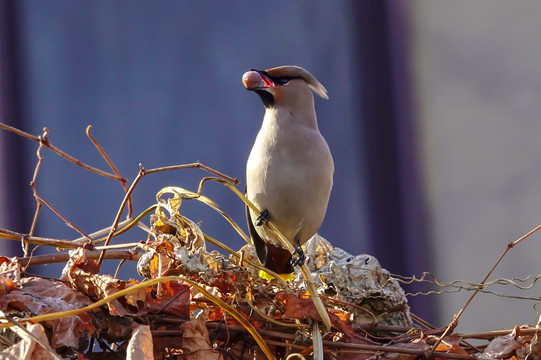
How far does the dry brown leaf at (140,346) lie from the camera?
83 cm

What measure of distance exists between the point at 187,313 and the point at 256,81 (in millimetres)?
595

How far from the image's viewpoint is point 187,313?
1030mm

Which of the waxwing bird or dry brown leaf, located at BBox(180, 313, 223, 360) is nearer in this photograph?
dry brown leaf, located at BBox(180, 313, 223, 360)

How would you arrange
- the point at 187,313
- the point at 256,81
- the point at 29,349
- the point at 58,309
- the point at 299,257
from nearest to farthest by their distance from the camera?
the point at 29,349, the point at 58,309, the point at 187,313, the point at 299,257, the point at 256,81

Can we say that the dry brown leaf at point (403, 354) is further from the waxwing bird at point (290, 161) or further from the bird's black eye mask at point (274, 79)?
the bird's black eye mask at point (274, 79)

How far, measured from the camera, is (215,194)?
2.59 meters

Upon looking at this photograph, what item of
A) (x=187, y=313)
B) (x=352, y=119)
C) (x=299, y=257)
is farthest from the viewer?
(x=352, y=119)

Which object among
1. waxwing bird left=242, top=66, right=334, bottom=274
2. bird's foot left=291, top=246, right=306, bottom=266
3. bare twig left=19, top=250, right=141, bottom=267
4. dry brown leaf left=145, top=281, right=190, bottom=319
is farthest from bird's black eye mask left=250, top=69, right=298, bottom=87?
dry brown leaf left=145, top=281, right=190, bottom=319

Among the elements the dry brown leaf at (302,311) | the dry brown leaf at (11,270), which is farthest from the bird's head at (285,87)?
the dry brown leaf at (11,270)

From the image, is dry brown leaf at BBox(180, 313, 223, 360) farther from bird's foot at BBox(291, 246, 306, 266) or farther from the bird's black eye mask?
the bird's black eye mask

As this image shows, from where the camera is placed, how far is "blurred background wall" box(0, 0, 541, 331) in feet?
8.43

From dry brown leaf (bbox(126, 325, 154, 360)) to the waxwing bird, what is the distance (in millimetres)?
656

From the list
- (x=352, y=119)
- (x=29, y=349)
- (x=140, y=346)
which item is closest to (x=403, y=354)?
(x=140, y=346)

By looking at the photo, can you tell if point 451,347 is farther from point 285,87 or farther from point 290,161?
point 285,87
